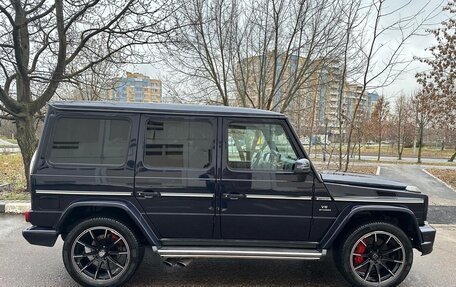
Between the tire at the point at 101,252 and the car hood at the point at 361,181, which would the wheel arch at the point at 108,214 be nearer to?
the tire at the point at 101,252

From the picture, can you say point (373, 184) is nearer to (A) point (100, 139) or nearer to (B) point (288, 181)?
(B) point (288, 181)

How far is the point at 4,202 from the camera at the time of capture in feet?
20.5

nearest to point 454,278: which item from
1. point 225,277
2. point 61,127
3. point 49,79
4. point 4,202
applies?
point 225,277

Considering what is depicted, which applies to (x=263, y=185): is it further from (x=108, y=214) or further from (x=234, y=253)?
(x=108, y=214)

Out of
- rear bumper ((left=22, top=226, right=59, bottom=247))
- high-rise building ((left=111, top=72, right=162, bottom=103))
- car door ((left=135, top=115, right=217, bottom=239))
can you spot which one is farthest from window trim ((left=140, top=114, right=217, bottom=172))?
high-rise building ((left=111, top=72, right=162, bottom=103))

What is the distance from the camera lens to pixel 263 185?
332 cm

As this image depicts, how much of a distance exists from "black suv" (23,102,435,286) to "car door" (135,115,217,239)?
1 cm

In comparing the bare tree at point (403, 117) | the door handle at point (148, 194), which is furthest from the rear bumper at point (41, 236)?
the bare tree at point (403, 117)

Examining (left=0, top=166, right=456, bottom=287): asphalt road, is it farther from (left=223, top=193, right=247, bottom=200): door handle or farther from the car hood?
the car hood

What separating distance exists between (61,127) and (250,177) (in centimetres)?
216

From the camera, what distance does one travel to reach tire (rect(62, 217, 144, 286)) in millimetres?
3270

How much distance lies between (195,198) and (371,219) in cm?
209

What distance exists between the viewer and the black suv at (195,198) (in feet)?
10.7

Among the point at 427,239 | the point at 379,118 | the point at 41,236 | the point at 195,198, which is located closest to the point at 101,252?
the point at 41,236
